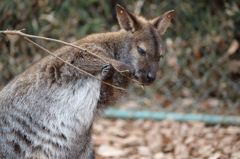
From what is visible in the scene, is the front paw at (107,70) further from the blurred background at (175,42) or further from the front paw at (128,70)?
the blurred background at (175,42)

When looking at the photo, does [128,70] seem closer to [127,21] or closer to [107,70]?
[107,70]

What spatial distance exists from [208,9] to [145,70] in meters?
2.22

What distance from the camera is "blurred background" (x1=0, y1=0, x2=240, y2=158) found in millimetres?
5152

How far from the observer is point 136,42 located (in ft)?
11.3

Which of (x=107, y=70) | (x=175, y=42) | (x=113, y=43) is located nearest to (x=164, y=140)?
(x=175, y=42)

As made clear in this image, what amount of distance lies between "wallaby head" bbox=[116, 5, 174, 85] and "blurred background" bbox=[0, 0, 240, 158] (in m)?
1.59

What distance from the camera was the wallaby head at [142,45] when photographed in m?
3.33

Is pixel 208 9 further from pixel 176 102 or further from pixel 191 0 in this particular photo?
pixel 176 102

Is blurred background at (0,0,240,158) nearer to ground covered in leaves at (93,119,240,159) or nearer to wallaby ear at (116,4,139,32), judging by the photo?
ground covered in leaves at (93,119,240,159)

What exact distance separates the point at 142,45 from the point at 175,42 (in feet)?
6.81

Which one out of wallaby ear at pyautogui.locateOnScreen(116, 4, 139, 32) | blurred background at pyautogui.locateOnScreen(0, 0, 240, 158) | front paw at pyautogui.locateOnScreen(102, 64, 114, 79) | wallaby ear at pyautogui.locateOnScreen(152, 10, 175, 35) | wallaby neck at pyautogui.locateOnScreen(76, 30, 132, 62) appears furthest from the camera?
blurred background at pyautogui.locateOnScreen(0, 0, 240, 158)

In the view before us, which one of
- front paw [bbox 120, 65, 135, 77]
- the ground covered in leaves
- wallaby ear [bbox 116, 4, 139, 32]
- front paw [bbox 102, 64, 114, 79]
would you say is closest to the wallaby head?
wallaby ear [bbox 116, 4, 139, 32]

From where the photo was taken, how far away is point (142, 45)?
3.39 m

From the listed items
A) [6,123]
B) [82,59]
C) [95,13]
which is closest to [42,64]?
[82,59]
